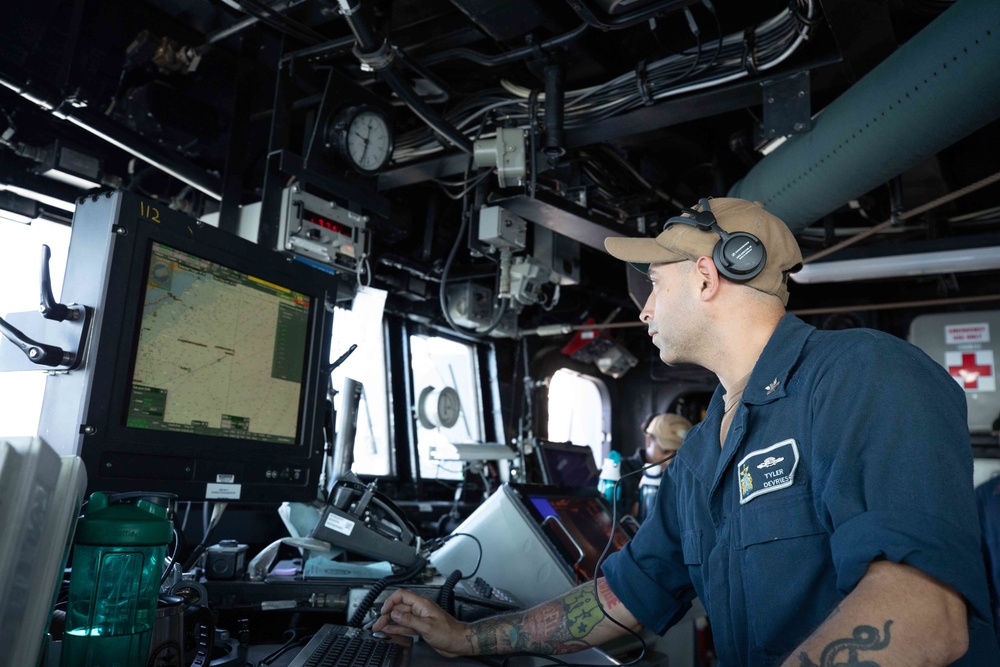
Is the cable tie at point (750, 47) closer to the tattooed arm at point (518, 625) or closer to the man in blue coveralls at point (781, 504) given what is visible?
the man in blue coveralls at point (781, 504)

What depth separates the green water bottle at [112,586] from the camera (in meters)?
1.00

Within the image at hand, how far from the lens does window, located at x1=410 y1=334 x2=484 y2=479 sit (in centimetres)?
400

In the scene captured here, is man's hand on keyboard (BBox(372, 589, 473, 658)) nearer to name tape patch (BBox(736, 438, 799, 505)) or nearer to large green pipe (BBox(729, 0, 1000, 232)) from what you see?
name tape patch (BBox(736, 438, 799, 505))

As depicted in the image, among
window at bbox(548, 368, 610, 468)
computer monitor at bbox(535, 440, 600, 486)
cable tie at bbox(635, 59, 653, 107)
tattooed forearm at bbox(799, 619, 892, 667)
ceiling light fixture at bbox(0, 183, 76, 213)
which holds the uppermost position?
cable tie at bbox(635, 59, 653, 107)

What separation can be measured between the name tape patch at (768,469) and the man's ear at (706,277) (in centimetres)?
33

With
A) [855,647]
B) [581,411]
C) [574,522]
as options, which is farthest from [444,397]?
[855,647]

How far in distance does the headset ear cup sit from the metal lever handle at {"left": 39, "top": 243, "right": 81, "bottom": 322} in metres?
1.12

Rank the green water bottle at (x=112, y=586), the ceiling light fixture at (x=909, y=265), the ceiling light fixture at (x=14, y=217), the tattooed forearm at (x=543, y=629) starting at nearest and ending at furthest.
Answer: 1. the green water bottle at (x=112, y=586)
2. the tattooed forearm at (x=543, y=629)
3. the ceiling light fixture at (x=14, y=217)
4. the ceiling light fixture at (x=909, y=265)

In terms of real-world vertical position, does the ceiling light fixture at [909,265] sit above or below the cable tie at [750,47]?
below

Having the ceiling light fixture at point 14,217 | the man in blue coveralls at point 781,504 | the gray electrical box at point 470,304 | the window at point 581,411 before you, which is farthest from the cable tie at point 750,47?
the window at point 581,411

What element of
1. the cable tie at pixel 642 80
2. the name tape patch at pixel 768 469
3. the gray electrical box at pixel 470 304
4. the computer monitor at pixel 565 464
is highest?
the cable tie at pixel 642 80

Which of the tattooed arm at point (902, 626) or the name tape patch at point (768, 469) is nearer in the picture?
the tattooed arm at point (902, 626)

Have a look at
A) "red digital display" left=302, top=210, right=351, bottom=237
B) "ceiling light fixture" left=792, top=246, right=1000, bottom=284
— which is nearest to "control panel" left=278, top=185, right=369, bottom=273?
"red digital display" left=302, top=210, right=351, bottom=237

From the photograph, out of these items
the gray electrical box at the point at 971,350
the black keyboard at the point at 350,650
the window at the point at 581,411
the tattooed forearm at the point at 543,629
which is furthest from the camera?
the window at the point at 581,411
